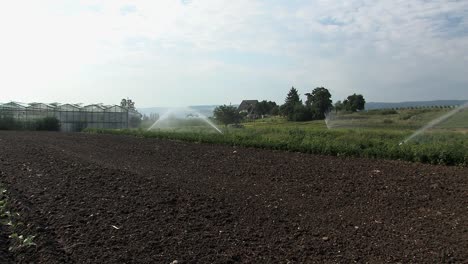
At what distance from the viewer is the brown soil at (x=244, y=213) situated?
4383mm

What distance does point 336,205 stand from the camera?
6.21 metres

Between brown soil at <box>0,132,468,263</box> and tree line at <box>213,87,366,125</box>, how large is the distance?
23821 millimetres

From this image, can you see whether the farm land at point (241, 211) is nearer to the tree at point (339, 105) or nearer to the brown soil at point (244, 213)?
the brown soil at point (244, 213)

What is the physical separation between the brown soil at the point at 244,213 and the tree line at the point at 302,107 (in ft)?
78.2

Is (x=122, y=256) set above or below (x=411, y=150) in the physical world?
below

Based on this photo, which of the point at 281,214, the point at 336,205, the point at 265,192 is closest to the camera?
the point at 281,214

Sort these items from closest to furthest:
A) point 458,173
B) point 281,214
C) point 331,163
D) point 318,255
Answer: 1. point 318,255
2. point 281,214
3. point 458,173
4. point 331,163

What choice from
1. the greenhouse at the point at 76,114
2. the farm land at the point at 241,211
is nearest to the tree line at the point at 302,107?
the greenhouse at the point at 76,114

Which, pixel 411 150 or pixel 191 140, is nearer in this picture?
pixel 411 150

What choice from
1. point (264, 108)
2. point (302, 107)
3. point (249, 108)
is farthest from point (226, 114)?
point (249, 108)

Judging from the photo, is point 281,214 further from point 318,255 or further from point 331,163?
point 331,163

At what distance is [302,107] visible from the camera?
57.6 meters

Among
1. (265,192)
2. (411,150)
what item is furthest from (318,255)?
(411,150)

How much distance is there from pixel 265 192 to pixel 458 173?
4167mm
